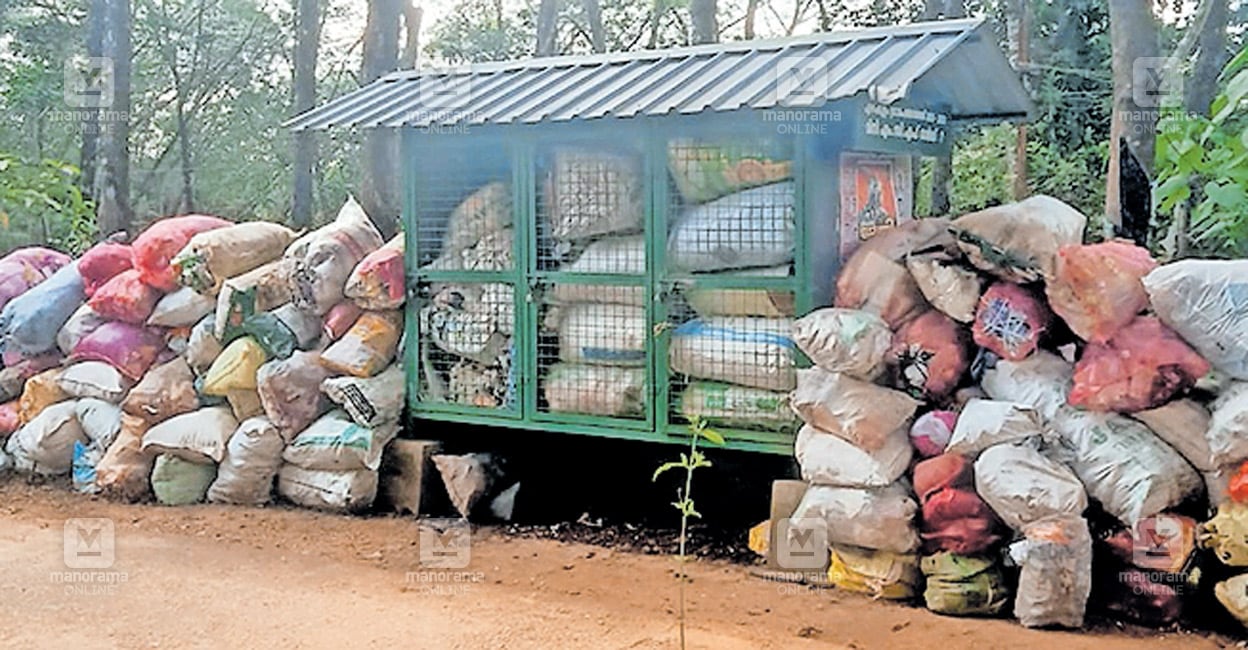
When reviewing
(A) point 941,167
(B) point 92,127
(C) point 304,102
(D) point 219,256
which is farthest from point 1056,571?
(B) point 92,127

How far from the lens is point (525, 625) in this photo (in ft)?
12.6

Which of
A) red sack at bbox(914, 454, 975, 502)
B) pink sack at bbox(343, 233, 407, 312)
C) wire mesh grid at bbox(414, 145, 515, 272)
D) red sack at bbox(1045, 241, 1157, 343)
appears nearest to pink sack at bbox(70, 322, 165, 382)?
pink sack at bbox(343, 233, 407, 312)

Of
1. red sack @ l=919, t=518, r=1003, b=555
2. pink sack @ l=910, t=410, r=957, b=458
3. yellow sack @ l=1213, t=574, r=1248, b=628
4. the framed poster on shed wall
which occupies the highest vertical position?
the framed poster on shed wall

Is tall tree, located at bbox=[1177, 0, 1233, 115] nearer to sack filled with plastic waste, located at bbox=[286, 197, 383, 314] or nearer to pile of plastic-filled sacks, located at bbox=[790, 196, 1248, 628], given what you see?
pile of plastic-filled sacks, located at bbox=[790, 196, 1248, 628]

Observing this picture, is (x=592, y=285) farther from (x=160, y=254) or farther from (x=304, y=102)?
(x=304, y=102)

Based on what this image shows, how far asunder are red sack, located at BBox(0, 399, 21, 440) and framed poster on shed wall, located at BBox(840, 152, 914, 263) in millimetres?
4650

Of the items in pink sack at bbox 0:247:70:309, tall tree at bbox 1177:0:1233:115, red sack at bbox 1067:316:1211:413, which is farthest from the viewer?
tall tree at bbox 1177:0:1233:115

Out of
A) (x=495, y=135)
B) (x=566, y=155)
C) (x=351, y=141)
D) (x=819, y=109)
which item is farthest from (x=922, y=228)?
(x=351, y=141)

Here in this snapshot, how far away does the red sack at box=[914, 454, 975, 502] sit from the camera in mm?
3961

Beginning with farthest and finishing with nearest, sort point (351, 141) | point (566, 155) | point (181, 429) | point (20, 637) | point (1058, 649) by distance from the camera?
point (351, 141), point (181, 429), point (566, 155), point (20, 637), point (1058, 649)

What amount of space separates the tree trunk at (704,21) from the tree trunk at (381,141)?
324 cm

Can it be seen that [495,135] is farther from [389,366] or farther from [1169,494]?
[1169,494]

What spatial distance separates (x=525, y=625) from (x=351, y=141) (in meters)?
16.0

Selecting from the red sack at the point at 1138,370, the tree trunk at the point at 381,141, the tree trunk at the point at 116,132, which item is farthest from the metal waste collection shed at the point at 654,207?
the tree trunk at the point at 116,132
